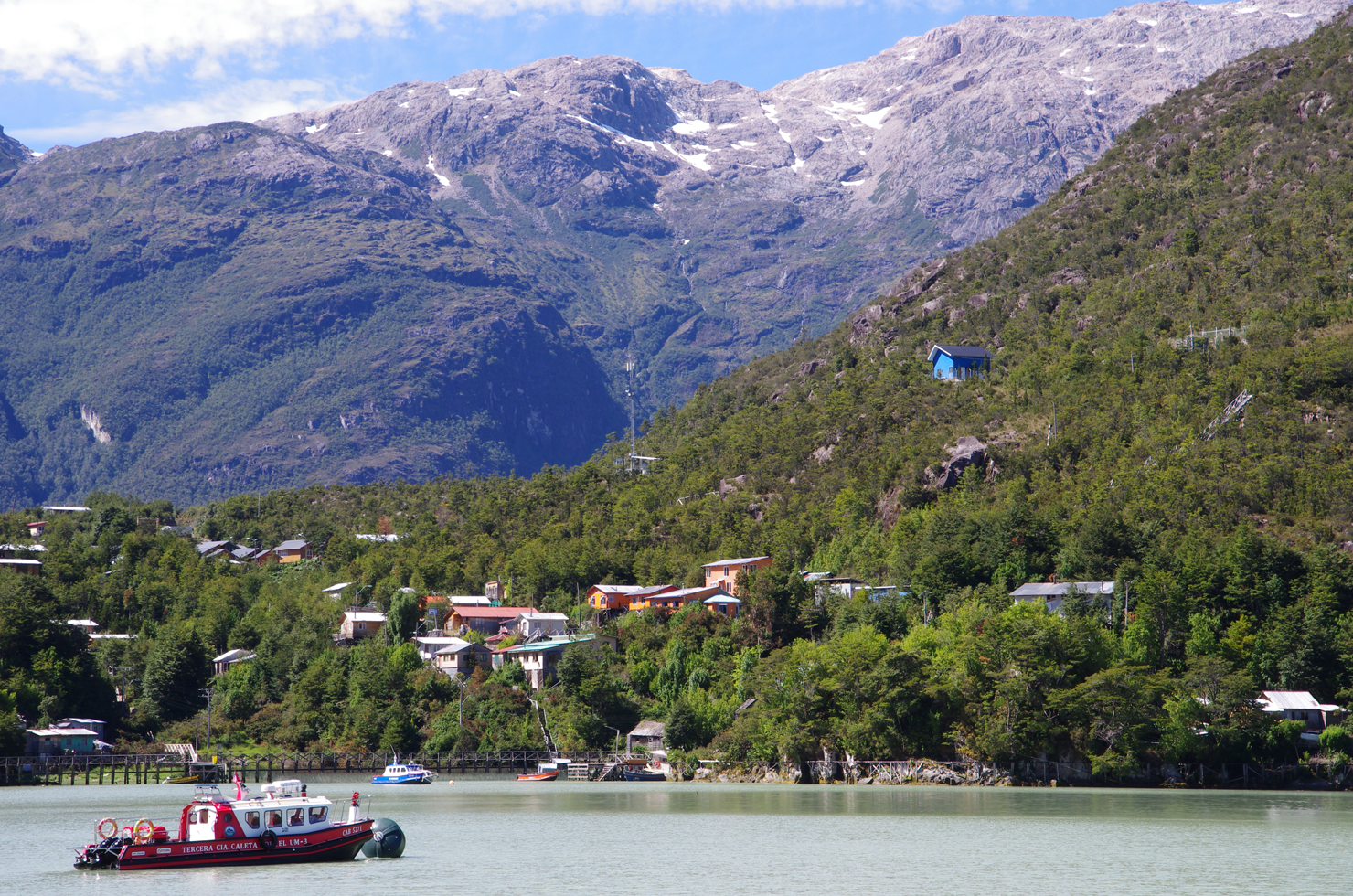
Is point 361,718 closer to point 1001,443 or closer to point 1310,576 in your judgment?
point 1001,443

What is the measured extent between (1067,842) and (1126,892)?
33.8ft

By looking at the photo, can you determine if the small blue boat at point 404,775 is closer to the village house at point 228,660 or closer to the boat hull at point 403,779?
the boat hull at point 403,779

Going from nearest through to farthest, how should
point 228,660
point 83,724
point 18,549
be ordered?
point 83,724
point 228,660
point 18,549

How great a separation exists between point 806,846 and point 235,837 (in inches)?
899

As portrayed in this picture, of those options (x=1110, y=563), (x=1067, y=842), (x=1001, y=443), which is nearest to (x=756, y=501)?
(x=1001, y=443)

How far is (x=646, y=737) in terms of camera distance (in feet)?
325

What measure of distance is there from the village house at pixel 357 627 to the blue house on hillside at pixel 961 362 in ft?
188

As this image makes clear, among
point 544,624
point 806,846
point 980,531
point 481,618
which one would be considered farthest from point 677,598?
point 806,846

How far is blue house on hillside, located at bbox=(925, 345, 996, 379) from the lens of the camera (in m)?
130

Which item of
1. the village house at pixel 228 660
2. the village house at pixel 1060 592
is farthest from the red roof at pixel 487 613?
the village house at pixel 1060 592

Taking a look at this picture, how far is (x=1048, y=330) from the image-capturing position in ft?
428

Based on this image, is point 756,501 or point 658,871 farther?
point 756,501

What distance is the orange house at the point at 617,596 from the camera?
392ft

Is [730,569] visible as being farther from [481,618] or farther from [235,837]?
[235,837]
